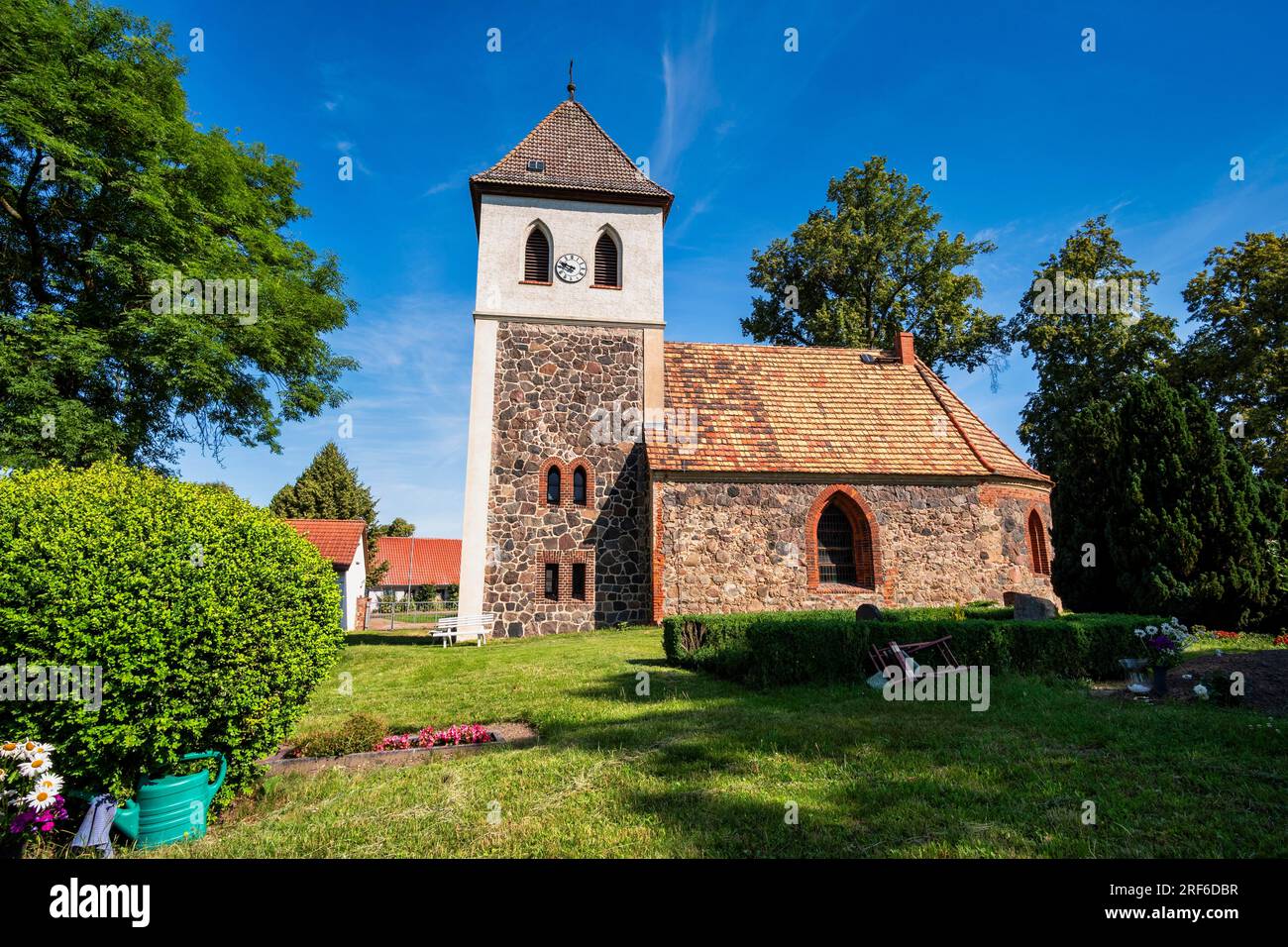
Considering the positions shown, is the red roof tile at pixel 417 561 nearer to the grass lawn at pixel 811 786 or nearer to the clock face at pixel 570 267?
the clock face at pixel 570 267

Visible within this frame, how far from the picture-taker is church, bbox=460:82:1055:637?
16312 millimetres

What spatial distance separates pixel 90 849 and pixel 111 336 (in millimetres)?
15050

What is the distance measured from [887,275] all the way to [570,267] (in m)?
17.5

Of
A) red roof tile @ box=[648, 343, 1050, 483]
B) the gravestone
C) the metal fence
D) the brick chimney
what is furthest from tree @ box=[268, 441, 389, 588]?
the gravestone

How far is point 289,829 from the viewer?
412 cm

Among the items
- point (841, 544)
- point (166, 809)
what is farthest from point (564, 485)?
→ point (166, 809)

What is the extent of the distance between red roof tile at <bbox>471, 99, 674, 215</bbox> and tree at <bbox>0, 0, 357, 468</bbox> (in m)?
7.20

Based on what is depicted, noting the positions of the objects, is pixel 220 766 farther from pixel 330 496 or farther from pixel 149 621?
pixel 330 496

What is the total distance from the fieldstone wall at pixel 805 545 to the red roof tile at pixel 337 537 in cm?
1650

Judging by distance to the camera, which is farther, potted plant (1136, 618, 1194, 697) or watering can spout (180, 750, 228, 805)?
potted plant (1136, 618, 1194, 697)

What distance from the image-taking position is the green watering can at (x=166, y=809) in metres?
3.82

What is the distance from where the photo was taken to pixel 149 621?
3.80m

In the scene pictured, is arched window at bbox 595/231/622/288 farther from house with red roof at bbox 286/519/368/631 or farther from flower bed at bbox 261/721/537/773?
house with red roof at bbox 286/519/368/631

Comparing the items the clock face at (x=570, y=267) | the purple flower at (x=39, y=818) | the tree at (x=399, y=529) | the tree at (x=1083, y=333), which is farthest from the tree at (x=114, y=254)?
the tree at (x=399, y=529)
